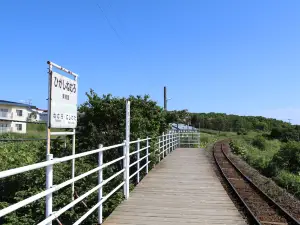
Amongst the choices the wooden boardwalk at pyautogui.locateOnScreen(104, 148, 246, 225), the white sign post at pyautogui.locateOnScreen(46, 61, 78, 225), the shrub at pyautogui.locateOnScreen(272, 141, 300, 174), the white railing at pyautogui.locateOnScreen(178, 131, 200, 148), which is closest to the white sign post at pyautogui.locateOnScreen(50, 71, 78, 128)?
the white sign post at pyautogui.locateOnScreen(46, 61, 78, 225)

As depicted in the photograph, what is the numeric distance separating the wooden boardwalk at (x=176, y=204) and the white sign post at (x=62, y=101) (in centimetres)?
178

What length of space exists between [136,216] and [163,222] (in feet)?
1.88

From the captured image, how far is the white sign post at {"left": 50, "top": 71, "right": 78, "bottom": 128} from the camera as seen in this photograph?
5.45 metres

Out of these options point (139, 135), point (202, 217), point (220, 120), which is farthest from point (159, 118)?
point (220, 120)

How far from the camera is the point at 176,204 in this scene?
696cm

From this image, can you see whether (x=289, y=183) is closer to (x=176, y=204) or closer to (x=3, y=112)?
(x=176, y=204)

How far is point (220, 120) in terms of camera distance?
415 ft

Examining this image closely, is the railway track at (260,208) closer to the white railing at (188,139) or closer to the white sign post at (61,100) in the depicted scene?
the white sign post at (61,100)

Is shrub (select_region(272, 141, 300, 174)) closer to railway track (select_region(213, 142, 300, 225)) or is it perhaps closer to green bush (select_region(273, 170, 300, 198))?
green bush (select_region(273, 170, 300, 198))

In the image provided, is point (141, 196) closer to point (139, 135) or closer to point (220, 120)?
point (139, 135)

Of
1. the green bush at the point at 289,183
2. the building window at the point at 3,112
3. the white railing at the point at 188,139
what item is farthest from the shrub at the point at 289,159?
the building window at the point at 3,112

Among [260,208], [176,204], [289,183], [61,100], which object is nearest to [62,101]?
[61,100]

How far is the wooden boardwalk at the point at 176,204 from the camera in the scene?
5.79 m

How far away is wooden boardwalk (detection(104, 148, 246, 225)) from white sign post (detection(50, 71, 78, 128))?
178 cm
